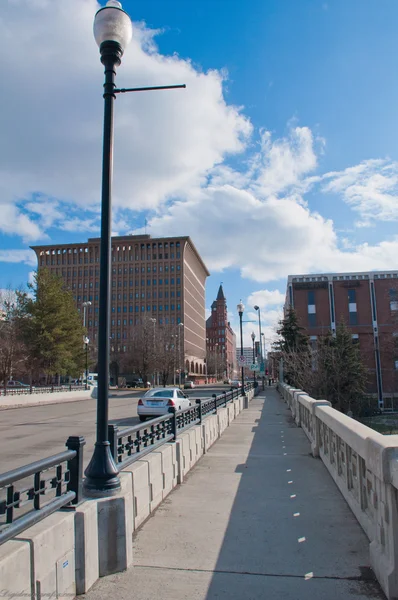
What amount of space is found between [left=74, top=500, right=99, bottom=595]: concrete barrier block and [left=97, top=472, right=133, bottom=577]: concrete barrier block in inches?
3.8

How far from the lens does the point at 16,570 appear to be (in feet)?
9.11

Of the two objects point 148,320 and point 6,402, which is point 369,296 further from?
point 6,402

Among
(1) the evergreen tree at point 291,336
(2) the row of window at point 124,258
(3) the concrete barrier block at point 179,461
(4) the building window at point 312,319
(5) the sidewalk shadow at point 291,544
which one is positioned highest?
(2) the row of window at point 124,258

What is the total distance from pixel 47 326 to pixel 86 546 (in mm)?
Result: 36684

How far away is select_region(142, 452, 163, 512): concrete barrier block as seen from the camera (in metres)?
5.84

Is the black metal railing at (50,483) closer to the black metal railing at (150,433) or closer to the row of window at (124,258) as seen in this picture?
the black metal railing at (150,433)

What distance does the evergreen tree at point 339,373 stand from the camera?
103 ft

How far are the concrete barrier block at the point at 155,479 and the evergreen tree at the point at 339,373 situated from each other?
2637 cm

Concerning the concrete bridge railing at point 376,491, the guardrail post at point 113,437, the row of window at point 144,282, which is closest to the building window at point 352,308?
the row of window at point 144,282

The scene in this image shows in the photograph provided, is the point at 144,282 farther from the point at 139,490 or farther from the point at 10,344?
the point at 139,490

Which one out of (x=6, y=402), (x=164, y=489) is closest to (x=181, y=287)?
(x=6, y=402)

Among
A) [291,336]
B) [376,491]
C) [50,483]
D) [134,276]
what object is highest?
[134,276]

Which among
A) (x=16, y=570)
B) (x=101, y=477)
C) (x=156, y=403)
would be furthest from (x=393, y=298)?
(x=16, y=570)

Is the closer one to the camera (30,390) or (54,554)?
(54,554)
